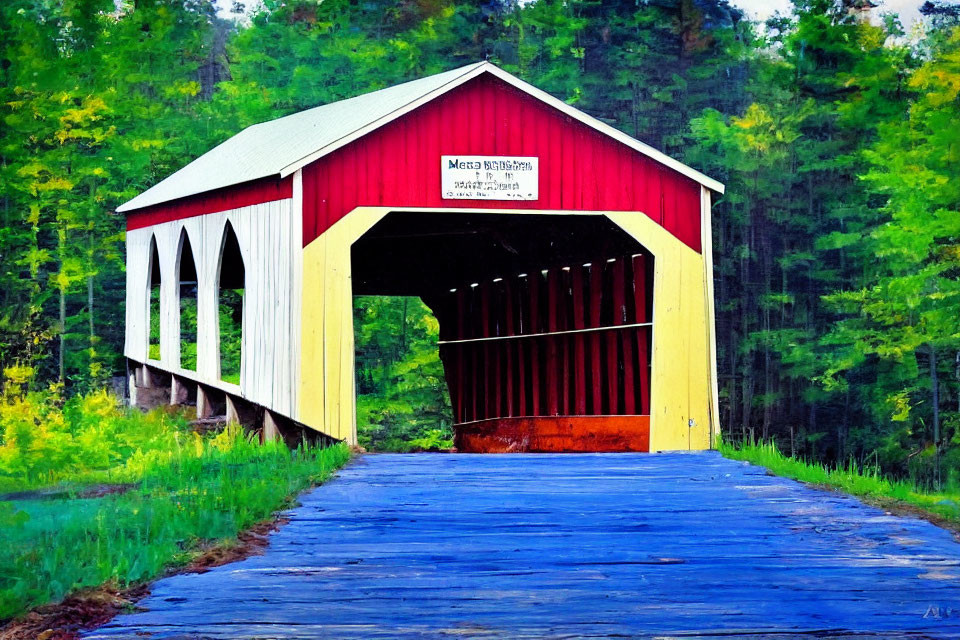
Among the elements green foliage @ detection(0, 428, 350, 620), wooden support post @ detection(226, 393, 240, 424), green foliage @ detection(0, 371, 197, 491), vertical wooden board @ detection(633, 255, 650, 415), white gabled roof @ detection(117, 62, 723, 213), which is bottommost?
green foliage @ detection(0, 428, 350, 620)

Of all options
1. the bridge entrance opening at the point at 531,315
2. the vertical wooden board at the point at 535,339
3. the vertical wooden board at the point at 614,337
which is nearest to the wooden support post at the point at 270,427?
the bridge entrance opening at the point at 531,315

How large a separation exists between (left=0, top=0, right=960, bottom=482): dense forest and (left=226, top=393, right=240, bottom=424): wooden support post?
11.0m

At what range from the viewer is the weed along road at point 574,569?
4930 mm

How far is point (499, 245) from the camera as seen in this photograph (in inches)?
747

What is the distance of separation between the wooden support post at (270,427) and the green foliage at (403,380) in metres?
20.3

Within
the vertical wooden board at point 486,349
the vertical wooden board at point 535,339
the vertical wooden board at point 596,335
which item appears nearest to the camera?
the vertical wooden board at point 596,335

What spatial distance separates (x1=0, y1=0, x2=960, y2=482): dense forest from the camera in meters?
28.7

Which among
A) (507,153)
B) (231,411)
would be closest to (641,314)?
(507,153)

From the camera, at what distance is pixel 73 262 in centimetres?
3092

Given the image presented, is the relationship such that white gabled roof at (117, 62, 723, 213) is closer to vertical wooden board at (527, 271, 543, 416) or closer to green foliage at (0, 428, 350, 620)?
vertical wooden board at (527, 271, 543, 416)

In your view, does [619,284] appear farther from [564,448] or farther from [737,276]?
[737,276]

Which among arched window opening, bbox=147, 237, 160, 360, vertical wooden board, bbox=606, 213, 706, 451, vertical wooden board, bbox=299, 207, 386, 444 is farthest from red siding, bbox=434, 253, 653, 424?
arched window opening, bbox=147, 237, 160, 360

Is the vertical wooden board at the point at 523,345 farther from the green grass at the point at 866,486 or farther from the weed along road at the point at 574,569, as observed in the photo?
the weed along road at the point at 574,569

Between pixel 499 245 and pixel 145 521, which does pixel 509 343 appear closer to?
pixel 499 245
